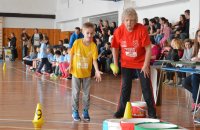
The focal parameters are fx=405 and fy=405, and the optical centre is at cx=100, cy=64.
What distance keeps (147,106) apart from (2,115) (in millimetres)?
2213

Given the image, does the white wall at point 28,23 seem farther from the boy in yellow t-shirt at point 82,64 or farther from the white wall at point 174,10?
the boy in yellow t-shirt at point 82,64

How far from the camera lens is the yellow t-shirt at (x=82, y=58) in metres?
5.94

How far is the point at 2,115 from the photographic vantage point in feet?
20.4

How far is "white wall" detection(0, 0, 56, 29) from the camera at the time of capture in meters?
29.7

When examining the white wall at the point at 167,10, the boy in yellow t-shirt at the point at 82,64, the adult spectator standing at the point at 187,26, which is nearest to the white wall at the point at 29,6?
the white wall at the point at 167,10

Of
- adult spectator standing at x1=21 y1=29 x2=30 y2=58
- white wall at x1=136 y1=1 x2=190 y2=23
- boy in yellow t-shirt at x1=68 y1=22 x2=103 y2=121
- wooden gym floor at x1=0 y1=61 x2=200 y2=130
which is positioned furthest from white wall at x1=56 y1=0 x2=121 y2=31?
boy in yellow t-shirt at x1=68 y1=22 x2=103 y2=121

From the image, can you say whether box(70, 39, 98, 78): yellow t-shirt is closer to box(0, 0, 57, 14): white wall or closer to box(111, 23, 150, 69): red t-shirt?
box(111, 23, 150, 69): red t-shirt

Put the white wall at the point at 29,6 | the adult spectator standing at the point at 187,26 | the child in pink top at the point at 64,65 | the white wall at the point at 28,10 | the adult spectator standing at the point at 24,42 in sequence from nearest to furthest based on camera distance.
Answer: the adult spectator standing at the point at 187,26 → the child in pink top at the point at 64,65 → the adult spectator standing at the point at 24,42 → the white wall at the point at 29,6 → the white wall at the point at 28,10

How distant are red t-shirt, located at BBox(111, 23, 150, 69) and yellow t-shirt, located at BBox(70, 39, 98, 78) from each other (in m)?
0.36

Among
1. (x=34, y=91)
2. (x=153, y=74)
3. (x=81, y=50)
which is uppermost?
(x=81, y=50)

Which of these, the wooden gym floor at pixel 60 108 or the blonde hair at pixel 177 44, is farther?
the blonde hair at pixel 177 44

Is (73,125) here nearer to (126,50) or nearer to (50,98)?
(126,50)

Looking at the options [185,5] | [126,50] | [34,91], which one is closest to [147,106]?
[126,50]

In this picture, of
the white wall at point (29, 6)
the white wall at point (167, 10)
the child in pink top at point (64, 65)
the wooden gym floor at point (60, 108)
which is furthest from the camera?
the white wall at point (29, 6)
